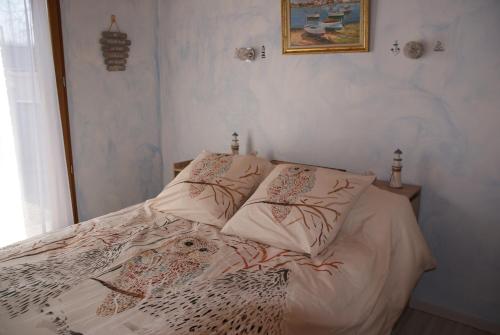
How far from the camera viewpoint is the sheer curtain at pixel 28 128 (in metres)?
2.37

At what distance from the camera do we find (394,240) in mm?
1850

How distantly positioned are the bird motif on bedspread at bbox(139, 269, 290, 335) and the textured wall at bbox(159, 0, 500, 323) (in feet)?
3.86

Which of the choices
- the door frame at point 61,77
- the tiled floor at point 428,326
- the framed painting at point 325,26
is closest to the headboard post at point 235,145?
the framed painting at point 325,26

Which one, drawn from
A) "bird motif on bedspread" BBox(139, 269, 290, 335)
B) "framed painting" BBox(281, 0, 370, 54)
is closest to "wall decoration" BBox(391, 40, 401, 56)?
"framed painting" BBox(281, 0, 370, 54)

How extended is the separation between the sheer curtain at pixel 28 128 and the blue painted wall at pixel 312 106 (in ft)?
0.59

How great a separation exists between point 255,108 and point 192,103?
0.62m

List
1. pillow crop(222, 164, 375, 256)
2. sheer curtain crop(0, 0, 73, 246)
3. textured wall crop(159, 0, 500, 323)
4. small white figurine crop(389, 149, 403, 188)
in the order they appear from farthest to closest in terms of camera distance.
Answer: sheer curtain crop(0, 0, 73, 246) → small white figurine crop(389, 149, 403, 188) → textured wall crop(159, 0, 500, 323) → pillow crop(222, 164, 375, 256)

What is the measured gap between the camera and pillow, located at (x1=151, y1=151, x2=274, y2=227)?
2094 mm

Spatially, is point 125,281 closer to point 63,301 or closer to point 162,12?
point 63,301

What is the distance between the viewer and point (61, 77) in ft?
8.67

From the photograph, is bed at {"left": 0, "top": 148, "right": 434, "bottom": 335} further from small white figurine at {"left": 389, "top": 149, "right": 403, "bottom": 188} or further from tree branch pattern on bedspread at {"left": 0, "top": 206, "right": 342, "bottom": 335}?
small white figurine at {"left": 389, "top": 149, "right": 403, "bottom": 188}

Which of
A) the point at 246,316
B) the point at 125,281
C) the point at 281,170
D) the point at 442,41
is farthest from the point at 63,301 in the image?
the point at 442,41

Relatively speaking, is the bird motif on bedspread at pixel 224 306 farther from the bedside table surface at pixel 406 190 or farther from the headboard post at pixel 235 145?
the headboard post at pixel 235 145

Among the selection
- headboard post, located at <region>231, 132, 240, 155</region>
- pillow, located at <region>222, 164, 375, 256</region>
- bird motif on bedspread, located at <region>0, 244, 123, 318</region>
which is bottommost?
bird motif on bedspread, located at <region>0, 244, 123, 318</region>
